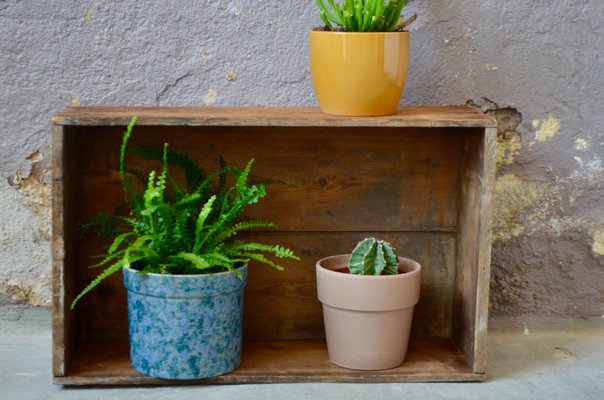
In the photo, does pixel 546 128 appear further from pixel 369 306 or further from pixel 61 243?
pixel 61 243

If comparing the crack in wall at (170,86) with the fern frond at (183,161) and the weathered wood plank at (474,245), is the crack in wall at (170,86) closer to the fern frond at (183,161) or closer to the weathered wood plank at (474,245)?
the fern frond at (183,161)

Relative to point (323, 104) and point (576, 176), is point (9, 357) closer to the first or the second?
point (323, 104)

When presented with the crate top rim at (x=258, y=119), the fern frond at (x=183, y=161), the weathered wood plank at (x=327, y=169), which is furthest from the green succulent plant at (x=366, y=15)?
the fern frond at (x=183, y=161)

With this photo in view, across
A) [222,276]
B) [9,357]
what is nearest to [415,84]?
[222,276]

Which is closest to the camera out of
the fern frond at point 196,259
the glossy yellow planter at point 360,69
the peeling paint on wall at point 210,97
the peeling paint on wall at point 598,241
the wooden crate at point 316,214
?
the fern frond at point 196,259

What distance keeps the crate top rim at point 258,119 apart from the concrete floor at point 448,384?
56cm

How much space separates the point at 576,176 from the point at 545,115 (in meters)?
0.18

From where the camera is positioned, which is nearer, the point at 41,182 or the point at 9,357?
the point at 9,357

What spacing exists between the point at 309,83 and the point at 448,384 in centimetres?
79

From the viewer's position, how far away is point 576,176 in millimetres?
2068

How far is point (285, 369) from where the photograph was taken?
5.92 feet

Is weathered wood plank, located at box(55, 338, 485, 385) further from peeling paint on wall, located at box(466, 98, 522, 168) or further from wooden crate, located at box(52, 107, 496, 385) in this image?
peeling paint on wall, located at box(466, 98, 522, 168)

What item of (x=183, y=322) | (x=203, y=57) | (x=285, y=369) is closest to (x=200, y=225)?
(x=183, y=322)

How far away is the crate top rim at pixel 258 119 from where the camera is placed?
166 centimetres
